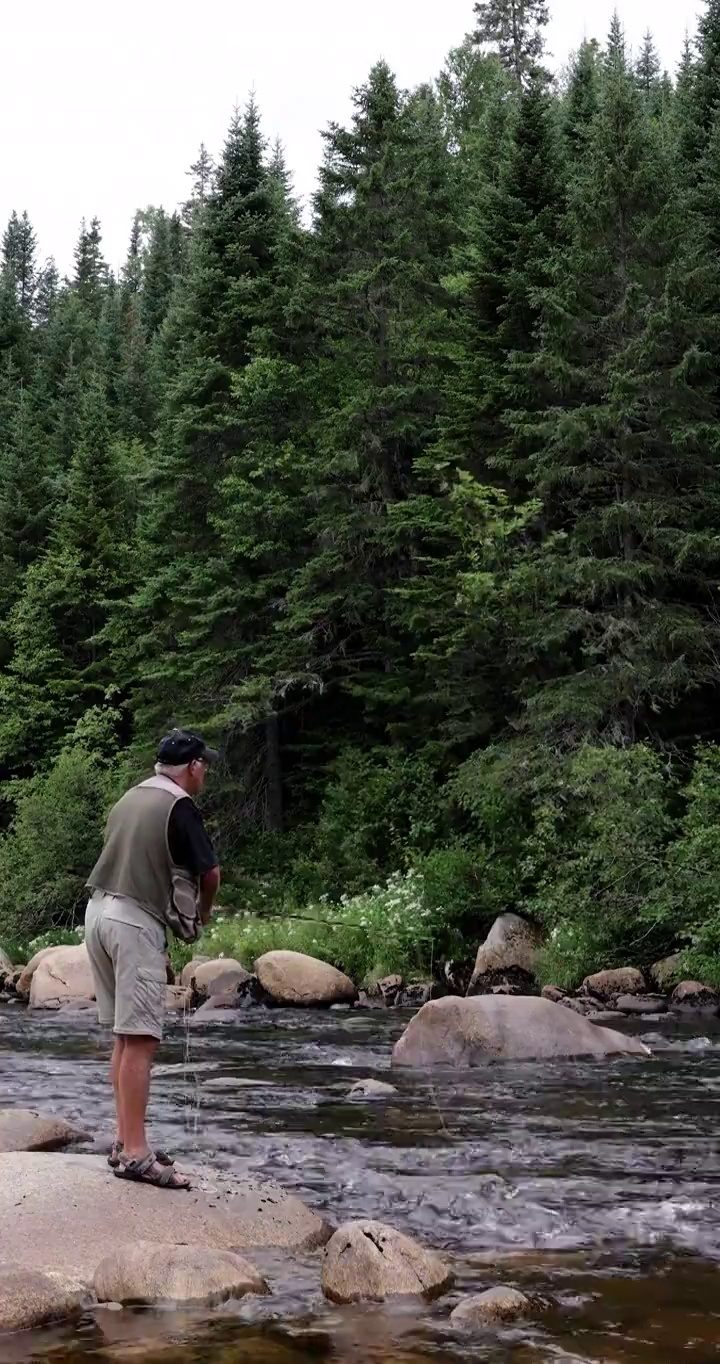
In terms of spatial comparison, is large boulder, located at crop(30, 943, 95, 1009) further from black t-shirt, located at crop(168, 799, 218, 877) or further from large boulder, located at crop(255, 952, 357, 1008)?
black t-shirt, located at crop(168, 799, 218, 877)

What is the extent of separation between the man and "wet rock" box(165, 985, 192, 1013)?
1140 centimetres

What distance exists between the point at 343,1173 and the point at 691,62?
153 feet

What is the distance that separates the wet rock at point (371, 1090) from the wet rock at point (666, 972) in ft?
22.3

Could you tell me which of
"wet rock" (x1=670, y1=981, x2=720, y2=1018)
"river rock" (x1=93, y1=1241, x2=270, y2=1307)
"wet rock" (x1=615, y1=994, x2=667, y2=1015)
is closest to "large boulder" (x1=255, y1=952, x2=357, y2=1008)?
"wet rock" (x1=615, y1=994, x2=667, y2=1015)

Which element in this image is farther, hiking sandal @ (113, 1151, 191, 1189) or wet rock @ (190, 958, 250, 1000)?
wet rock @ (190, 958, 250, 1000)

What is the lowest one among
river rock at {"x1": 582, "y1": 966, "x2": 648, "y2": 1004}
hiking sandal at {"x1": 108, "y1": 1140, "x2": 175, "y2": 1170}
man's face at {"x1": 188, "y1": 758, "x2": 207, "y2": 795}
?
river rock at {"x1": 582, "y1": 966, "x2": 648, "y2": 1004}

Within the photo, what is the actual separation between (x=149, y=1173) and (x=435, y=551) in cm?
2020

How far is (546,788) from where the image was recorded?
61.4 ft

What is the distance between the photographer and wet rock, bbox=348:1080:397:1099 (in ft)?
32.3

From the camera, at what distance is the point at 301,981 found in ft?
57.6

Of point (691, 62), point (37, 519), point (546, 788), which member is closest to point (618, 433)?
point (546, 788)

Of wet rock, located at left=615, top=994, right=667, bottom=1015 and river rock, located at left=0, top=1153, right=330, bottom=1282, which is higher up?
river rock, located at left=0, top=1153, right=330, bottom=1282

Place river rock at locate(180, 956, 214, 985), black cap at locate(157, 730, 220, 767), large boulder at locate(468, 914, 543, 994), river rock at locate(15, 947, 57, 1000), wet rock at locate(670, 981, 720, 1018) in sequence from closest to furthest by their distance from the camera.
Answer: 1. black cap at locate(157, 730, 220, 767)
2. wet rock at locate(670, 981, 720, 1018)
3. large boulder at locate(468, 914, 543, 994)
4. river rock at locate(180, 956, 214, 985)
5. river rock at locate(15, 947, 57, 1000)

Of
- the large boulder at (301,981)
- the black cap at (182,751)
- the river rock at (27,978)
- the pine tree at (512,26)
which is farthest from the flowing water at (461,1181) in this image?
the pine tree at (512,26)
